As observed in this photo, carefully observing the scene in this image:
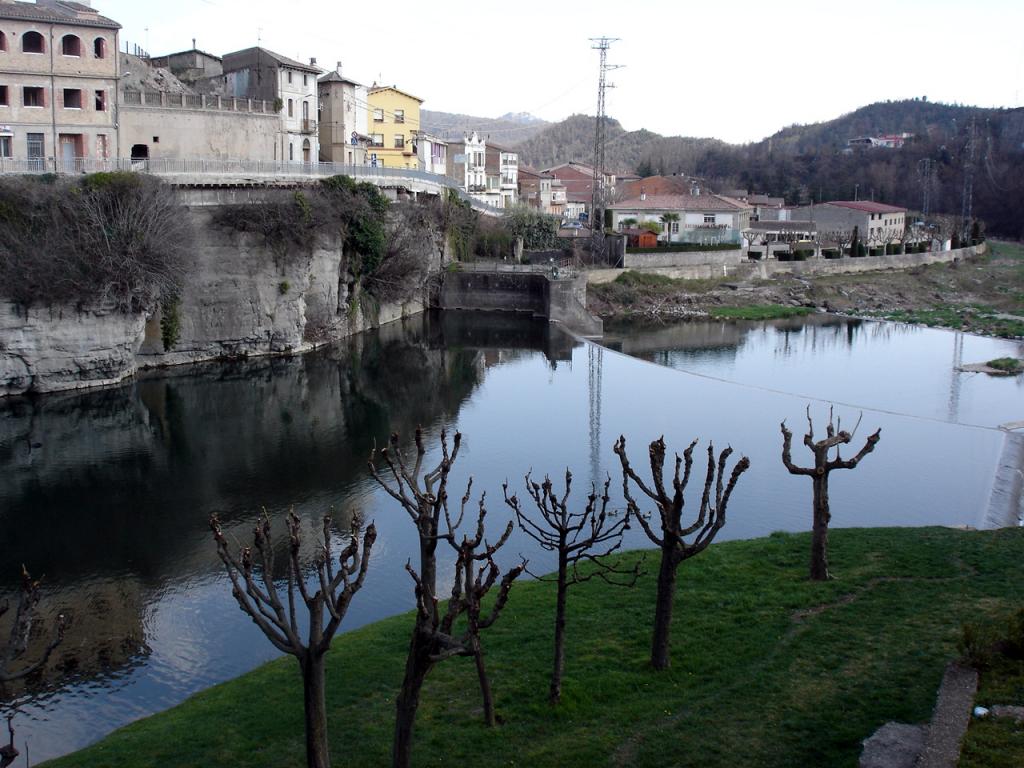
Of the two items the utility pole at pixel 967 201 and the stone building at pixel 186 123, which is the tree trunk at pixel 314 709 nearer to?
the stone building at pixel 186 123

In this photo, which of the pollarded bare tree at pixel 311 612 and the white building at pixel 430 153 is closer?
the pollarded bare tree at pixel 311 612

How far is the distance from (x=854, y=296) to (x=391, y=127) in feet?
108

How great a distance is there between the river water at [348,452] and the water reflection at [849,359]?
7.8 inches

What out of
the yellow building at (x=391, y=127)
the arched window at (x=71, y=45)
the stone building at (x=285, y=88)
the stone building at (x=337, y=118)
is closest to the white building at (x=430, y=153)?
the yellow building at (x=391, y=127)

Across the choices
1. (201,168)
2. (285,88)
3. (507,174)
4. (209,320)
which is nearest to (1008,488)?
(209,320)

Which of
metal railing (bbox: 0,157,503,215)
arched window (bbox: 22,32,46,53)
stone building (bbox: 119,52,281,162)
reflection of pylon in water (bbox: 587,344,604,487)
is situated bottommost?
reflection of pylon in water (bbox: 587,344,604,487)

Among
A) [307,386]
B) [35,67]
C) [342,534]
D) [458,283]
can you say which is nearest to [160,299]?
[307,386]

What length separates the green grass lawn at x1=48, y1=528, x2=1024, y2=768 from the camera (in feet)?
35.2

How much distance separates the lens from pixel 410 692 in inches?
361

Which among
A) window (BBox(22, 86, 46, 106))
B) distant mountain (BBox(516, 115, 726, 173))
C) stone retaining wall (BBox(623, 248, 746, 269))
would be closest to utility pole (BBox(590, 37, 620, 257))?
stone retaining wall (BBox(623, 248, 746, 269))

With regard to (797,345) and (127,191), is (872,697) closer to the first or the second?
(127,191)

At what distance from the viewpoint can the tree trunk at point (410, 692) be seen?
355 inches

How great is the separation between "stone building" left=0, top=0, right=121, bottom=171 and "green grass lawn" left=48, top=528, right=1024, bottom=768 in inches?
1088

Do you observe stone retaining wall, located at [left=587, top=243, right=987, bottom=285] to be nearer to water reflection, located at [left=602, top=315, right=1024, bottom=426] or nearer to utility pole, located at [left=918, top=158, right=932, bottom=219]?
water reflection, located at [left=602, top=315, right=1024, bottom=426]
